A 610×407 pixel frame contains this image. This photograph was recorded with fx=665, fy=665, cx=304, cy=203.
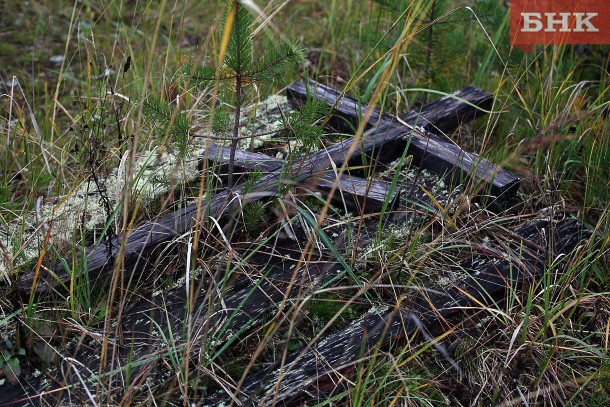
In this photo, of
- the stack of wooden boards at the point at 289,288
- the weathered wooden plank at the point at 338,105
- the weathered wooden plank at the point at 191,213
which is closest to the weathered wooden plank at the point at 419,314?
the stack of wooden boards at the point at 289,288

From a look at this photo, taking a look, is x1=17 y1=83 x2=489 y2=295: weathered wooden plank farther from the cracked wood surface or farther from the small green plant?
the small green plant

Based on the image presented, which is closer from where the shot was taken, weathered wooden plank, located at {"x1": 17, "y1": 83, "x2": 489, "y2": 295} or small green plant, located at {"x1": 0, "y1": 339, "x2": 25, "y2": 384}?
small green plant, located at {"x1": 0, "y1": 339, "x2": 25, "y2": 384}

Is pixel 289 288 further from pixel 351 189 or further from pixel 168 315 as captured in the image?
pixel 351 189

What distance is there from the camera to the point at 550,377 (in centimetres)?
208

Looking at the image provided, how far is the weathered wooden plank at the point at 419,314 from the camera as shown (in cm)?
188

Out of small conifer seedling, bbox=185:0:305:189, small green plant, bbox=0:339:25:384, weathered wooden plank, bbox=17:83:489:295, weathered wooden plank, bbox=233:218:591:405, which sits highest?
small conifer seedling, bbox=185:0:305:189

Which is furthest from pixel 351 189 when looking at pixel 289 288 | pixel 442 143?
pixel 289 288

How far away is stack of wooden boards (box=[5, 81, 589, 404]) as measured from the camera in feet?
6.13

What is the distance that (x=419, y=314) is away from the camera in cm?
208

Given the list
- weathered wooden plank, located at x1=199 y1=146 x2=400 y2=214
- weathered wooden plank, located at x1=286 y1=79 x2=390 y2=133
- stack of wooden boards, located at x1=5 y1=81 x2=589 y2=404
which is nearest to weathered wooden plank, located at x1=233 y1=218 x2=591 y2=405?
stack of wooden boards, located at x1=5 y1=81 x2=589 y2=404

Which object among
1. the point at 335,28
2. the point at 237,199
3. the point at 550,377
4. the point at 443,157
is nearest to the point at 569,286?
the point at 550,377

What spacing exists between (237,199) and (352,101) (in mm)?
843

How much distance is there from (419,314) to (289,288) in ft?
1.76

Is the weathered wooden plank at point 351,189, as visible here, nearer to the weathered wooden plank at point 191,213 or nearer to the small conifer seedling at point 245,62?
the weathered wooden plank at point 191,213
